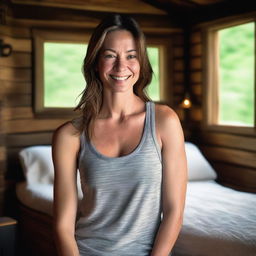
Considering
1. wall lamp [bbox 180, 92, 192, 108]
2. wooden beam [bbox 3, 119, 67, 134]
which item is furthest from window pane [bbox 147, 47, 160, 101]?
wooden beam [bbox 3, 119, 67, 134]

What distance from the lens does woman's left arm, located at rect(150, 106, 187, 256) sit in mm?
1750

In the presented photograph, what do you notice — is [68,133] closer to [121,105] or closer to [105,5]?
[121,105]

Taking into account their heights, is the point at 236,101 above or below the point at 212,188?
above

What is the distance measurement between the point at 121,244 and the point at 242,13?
121 inches

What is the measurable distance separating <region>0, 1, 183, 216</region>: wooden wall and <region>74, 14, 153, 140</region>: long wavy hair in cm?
247

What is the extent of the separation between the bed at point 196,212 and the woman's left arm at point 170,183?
0.83 metres

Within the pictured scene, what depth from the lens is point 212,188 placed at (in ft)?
13.2

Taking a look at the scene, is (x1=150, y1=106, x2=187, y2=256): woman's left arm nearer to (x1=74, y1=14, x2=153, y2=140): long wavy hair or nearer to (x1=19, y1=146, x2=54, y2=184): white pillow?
(x1=74, y1=14, x2=153, y2=140): long wavy hair

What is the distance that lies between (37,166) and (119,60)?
→ 2545 millimetres

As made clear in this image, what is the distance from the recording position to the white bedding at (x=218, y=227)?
98.3 inches

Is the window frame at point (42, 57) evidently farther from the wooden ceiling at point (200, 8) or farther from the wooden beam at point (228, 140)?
the wooden beam at point (228, 140)

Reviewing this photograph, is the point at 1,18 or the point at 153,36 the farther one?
the point at 153,36

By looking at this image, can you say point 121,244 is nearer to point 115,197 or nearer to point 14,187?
point 115,197

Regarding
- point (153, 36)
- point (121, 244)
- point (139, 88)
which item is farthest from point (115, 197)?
point (153, 36)
